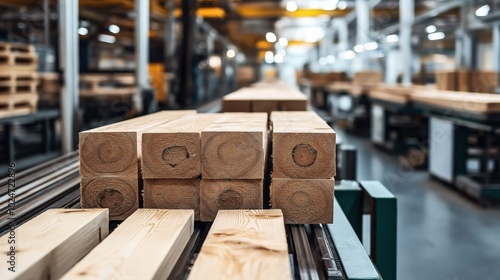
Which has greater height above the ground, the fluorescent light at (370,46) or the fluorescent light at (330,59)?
the fluorescent light at (330,59)

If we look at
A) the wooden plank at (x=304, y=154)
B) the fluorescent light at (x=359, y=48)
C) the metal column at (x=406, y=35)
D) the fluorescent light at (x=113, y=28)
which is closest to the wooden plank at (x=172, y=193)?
the wooden plank at (x=304, y=154)

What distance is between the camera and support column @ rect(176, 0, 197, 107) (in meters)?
6.48

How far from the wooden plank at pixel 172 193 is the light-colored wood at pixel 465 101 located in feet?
12.8

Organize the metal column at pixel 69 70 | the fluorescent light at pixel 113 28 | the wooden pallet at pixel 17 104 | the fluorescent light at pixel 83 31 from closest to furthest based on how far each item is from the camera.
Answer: the metal column at pixel 69 70 → the wooden pallet at pixel 17 104 → the fluorescent light at pixel 83 31 → the fluorescent light at pixel 113 28

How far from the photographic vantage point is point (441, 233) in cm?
473

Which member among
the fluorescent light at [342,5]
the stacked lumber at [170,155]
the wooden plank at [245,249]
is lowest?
the wooden plank at [245,249]

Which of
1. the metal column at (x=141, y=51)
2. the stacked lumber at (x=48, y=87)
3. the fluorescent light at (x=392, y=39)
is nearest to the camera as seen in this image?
the metal column at (x=141, y=51)

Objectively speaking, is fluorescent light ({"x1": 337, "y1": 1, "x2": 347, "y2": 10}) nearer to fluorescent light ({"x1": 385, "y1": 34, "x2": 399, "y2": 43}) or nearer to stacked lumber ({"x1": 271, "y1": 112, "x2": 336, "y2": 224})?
fluorescent light ({"x1": 385, "y1": 34, "x2": 399, "y2": 43})

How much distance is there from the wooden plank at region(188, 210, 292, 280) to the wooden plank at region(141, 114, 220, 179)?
20cm

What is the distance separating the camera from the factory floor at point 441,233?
152 inches

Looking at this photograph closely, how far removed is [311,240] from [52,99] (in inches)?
267

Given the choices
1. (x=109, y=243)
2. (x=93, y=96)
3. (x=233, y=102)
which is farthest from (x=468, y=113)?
(x=93, y=96)

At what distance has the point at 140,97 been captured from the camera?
5.30 metres

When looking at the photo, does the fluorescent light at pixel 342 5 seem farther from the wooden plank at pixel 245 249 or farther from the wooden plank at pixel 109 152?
the wooden plank at pixel 245 249
